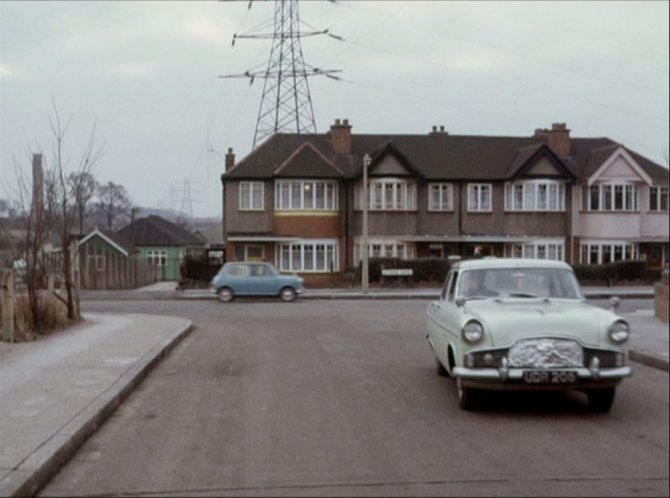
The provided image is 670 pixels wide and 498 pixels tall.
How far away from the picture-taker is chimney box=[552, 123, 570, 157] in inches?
1854

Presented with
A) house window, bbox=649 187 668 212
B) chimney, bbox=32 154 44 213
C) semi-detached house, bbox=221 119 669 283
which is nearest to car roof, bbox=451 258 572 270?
chimney, bbox=32 154 44 213

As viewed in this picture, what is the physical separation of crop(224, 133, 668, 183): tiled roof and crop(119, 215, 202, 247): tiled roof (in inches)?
1001

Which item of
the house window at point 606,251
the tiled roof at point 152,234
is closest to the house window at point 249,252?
the house window at point 606,251

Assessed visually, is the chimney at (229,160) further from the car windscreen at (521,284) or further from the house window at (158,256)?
the car windscreen at (521,284)

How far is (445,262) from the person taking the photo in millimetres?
41250

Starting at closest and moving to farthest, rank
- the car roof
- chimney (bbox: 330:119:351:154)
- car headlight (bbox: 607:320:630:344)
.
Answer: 1. car headlight (bbox: 607:320:630:344)
2. the car roof
3. chimney (bbox: 330:119:351:154)

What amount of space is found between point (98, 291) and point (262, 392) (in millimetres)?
32344

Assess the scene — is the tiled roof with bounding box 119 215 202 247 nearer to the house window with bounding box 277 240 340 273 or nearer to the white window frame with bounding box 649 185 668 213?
the house window with bounding box 277 240 340 273

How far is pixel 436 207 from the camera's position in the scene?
146ft

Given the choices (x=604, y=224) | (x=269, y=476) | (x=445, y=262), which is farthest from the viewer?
(x=604, y=224)

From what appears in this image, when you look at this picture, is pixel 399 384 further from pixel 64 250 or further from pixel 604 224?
pixel 604 224

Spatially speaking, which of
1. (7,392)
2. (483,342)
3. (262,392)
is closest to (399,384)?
(262,392)

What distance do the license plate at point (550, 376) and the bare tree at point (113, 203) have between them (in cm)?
6509

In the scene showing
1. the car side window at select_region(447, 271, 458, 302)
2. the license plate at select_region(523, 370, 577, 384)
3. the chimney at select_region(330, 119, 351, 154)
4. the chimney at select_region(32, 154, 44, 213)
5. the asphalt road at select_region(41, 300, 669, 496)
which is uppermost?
the chimney at select_region(330, 119, 351, 154)
